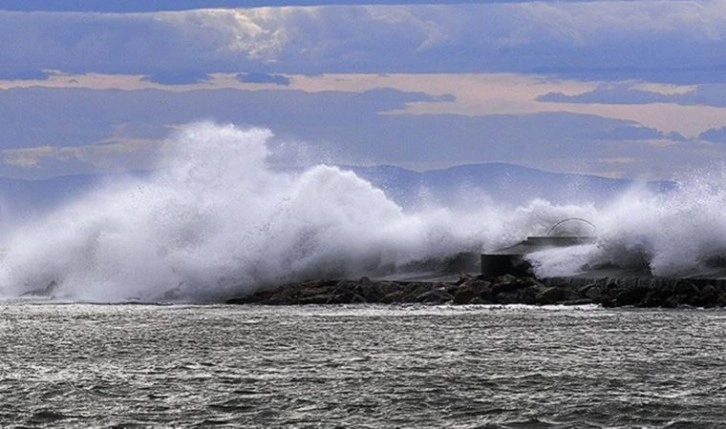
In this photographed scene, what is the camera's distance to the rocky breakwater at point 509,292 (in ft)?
113

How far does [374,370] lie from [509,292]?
15.9 metres

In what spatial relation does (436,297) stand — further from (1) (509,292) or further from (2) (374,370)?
(2) (374,370)

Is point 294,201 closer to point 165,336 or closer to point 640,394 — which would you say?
point 165,336

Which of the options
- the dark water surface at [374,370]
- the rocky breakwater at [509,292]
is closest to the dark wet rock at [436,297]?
the rocky breakwater at [509,292]

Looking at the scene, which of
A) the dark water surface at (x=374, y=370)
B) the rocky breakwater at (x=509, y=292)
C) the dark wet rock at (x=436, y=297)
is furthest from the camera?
the dark wet rock at (x=436, y=297)

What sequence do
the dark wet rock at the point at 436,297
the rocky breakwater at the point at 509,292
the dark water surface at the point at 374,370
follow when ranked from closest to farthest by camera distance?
the dark water surface at the point at 374,370
the rocky breakwater at the point at 509,292
the dark wet rock at the point at 436,297

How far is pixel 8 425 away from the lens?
15.9 meters

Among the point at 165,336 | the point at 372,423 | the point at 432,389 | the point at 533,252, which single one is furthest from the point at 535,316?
the point at 372,423

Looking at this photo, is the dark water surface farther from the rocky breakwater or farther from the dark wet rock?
the dark wet rock

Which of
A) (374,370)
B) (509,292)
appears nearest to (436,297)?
(509,292)

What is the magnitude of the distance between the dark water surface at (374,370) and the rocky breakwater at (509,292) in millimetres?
1835

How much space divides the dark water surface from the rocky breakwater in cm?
184

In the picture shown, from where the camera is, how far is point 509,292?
36.8 metres

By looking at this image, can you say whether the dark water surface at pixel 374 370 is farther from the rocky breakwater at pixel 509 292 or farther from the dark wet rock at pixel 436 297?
the dark wet rock at pixel 436 297
